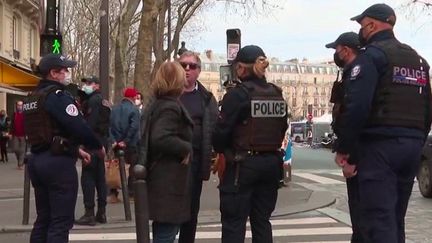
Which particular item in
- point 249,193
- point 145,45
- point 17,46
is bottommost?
point 249,193

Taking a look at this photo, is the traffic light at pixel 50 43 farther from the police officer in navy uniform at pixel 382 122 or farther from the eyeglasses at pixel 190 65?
the police officer in navy uniform at pixel 382 122

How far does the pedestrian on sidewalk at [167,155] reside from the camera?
538cm

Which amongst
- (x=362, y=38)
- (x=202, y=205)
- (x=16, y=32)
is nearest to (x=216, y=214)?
(x=202, y=205)

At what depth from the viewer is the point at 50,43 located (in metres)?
11.0

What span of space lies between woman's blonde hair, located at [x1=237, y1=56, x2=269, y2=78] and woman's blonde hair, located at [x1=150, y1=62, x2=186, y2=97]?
672mm

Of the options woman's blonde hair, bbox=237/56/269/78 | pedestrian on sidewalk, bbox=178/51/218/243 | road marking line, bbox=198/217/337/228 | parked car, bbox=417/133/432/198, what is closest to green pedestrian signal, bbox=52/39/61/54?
road marking line, bbox=198/217/337/228

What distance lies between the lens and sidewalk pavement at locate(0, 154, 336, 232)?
927 cm

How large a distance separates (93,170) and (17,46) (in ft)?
88.3

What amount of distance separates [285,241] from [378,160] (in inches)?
136

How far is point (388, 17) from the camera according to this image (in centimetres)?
512

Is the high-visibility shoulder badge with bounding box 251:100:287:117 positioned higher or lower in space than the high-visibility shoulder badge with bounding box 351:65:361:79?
lower

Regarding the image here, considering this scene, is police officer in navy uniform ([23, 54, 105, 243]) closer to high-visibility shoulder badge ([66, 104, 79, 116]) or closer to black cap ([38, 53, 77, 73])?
high-visibility shoulder badge ([66, 104, 79, 116])

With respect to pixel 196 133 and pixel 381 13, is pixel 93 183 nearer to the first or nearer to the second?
pixel 196 133

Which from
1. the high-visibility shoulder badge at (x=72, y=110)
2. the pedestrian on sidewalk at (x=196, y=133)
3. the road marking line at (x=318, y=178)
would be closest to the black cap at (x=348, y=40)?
the pedestrian on sidewalk at (x=196, y=133)
